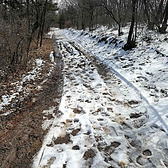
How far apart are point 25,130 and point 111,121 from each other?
1989 millimetres

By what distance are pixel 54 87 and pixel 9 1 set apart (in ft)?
34.2

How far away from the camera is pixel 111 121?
3.33 meters

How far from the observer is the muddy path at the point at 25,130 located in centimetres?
254

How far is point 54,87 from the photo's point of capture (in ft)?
17.2

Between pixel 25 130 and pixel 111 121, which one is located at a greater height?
pixel 111 121

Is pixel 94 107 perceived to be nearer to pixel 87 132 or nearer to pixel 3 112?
pixel 87 132

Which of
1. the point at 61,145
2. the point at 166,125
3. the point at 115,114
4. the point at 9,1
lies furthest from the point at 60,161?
the point at 9,1

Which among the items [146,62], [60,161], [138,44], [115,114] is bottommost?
[60,161]

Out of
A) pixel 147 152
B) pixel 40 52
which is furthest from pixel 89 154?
pixel 40 52

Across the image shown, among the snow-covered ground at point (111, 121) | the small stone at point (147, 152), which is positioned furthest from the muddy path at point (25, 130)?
the small stone at point (147, 152)

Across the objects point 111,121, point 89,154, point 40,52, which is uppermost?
point 40,52

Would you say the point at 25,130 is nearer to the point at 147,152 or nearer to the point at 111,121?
the point at 111,121

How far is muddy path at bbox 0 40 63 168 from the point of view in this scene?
2.54 metres

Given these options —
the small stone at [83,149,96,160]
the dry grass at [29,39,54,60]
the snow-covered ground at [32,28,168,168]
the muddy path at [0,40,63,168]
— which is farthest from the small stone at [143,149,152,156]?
the dry grass at [29,39,54,60]
